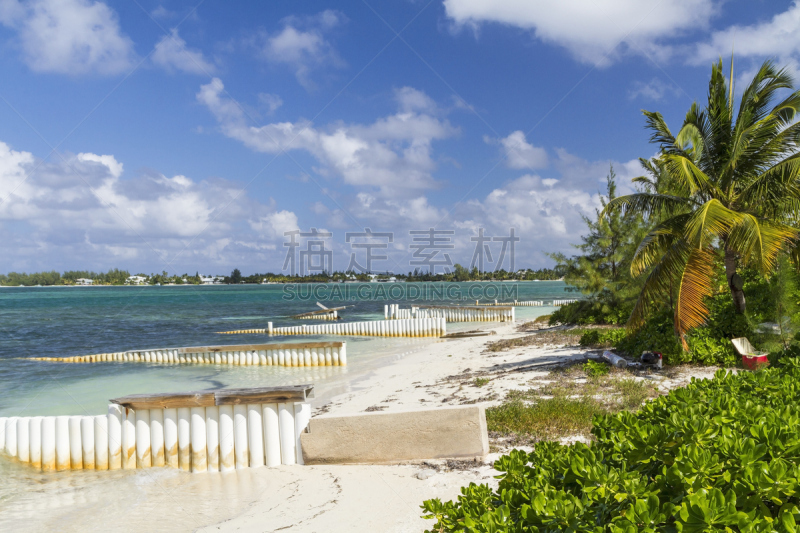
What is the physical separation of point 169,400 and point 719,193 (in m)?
12.2

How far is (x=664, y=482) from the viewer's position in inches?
87.2

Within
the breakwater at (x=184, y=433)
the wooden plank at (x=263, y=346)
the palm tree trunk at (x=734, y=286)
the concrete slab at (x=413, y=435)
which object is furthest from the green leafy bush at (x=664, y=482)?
the wooden plank at (x=263, y=346)

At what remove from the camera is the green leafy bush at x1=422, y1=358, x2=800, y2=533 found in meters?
1.88

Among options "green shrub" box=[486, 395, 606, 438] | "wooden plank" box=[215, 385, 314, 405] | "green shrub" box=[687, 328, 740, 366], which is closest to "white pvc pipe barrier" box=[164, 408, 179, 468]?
"wooden plank" box=[215, 385, 314, 405]

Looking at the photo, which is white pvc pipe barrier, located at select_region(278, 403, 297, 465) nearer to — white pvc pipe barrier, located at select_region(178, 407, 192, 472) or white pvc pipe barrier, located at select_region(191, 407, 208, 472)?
white pvc pipe barrier, located at select_region(191, 407, 208, 472)

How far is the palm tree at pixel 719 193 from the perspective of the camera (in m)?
9.74

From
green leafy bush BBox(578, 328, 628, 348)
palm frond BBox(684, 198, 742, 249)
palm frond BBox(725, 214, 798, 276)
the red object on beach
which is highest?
palm frond BBox(684, 198, 742, 249)

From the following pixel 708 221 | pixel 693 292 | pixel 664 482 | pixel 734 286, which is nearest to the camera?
pixel 664 482

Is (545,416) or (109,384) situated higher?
(545,416)

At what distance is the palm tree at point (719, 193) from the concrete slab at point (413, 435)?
21.3ft

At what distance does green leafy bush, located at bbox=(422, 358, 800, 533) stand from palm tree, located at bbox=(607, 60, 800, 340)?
816cm

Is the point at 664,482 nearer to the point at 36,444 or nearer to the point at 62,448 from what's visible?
the point at 62,448

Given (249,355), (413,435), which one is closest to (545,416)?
(413,435)

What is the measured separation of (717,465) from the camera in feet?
6.83
